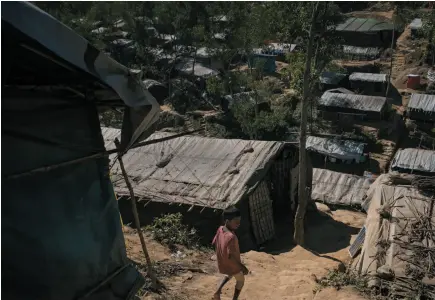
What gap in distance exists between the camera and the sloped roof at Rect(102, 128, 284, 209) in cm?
1276

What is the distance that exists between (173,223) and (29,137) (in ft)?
30.5

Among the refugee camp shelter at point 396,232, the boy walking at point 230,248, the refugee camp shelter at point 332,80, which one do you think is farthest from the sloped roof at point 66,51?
the refugee camp shelter at point 332,80

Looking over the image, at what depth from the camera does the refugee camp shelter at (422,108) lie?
2750 centimetres

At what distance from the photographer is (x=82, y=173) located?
321cm

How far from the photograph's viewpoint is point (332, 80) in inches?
1335

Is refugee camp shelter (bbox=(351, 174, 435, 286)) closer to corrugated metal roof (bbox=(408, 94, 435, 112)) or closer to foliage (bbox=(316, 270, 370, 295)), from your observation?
foliage (bbox=(316, 270, 370, 295))

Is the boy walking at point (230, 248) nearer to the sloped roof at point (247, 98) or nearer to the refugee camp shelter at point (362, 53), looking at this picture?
the sloped roof at point (247, 98)

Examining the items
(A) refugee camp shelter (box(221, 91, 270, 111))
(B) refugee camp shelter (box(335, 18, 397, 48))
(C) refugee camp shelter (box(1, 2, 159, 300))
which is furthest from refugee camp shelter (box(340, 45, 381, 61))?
(C) refugee camp shelter (box(1, 2, 159, 300))

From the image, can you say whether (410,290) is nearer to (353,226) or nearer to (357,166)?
(353,226)

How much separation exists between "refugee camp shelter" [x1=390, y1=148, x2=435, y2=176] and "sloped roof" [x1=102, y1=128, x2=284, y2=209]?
872cm

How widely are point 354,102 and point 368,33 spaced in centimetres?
1398

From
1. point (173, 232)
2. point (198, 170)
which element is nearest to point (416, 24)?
point (198, 170)

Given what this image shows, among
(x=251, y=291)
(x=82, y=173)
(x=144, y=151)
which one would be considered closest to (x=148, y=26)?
(x=144, y=151)

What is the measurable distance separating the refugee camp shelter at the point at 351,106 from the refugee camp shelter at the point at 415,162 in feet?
23.6
